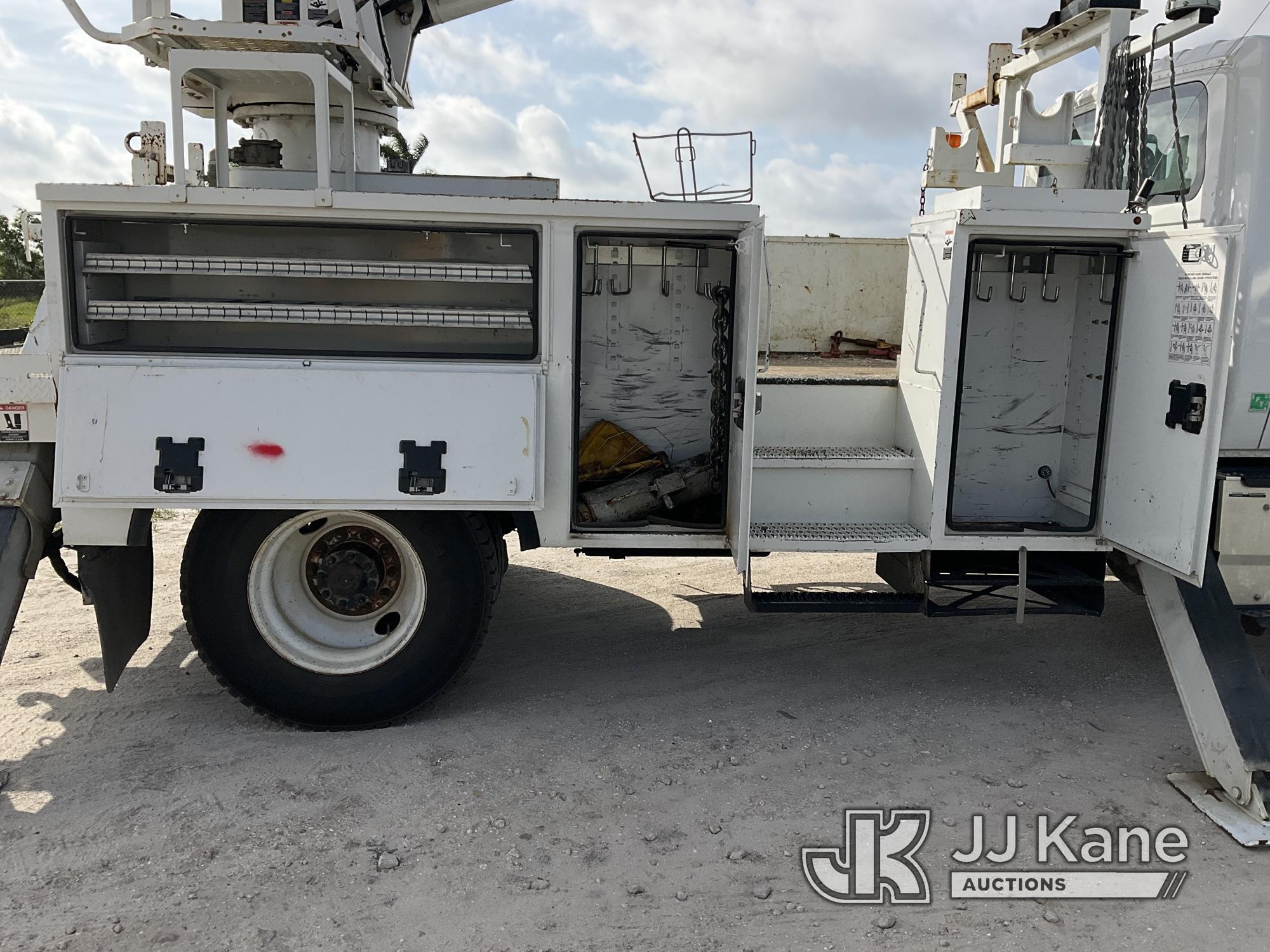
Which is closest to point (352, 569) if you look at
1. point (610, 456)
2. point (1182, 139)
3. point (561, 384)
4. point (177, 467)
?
point (177, 467)

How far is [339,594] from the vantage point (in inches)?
169

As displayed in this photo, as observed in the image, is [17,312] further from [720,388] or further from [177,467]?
[720,388]

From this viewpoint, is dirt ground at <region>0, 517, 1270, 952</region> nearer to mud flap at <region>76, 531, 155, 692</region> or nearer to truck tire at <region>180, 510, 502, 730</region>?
truck tire at <region>180, 510, 502, 730</region>

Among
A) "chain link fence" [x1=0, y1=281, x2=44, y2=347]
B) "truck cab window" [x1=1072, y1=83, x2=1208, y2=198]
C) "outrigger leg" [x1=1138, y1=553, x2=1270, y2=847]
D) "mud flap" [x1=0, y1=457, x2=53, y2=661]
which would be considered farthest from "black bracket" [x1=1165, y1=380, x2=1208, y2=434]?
"chain link fence" [x1=0, y1=281, x2=44, y2=347]

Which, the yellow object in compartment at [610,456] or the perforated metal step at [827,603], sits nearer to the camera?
the perforated metal step at [827,603]

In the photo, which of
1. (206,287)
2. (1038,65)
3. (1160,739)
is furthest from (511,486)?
(1038,65)

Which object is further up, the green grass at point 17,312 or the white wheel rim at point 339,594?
the green grass at point 17,312

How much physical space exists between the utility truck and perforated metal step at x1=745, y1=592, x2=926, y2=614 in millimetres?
21

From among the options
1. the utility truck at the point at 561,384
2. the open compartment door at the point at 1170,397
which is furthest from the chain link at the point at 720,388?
the open compartment door at the point at 1170,397

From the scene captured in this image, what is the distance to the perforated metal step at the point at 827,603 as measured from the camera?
14.5 feet

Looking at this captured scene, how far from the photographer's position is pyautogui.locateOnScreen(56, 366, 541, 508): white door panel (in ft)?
12.6

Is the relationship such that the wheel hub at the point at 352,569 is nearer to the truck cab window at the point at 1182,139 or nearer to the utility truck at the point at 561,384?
the utility truck at the point at 561,384

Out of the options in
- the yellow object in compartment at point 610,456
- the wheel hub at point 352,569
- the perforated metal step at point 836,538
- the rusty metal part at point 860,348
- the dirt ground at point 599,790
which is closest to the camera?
the dirt ground at point 599,790

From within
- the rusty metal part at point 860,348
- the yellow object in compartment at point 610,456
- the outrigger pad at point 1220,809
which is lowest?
the outrigger pad at point 1220,809
